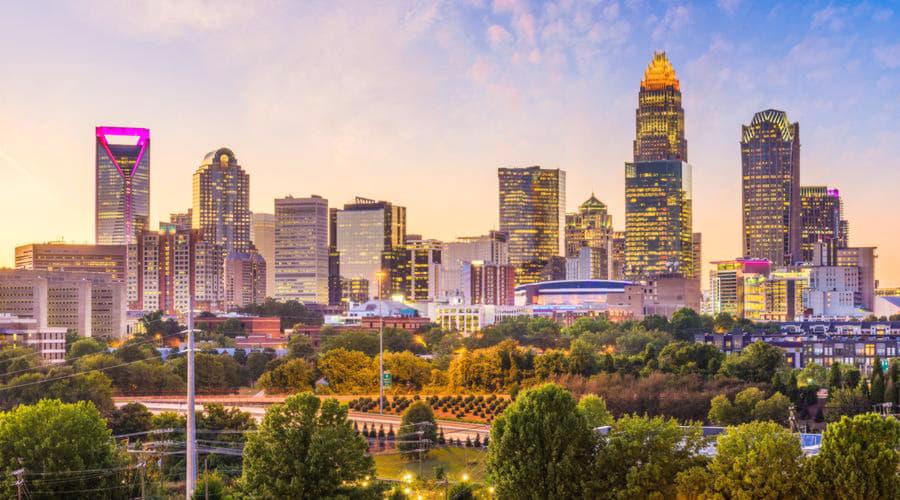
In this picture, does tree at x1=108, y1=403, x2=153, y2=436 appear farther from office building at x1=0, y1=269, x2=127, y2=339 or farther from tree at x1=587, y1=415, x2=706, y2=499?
A: office building at x1=0, y1=269, x2=127, y2=339

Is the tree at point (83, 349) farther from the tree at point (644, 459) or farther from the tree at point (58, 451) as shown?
the tree at point (644, 459)

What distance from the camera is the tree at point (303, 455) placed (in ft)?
123

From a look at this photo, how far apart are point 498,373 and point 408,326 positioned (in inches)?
2850

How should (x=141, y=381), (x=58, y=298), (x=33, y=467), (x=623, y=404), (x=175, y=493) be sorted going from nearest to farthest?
(x=33, y=467) → (x=175, y=493) → (x=623, y=404) → (x=141, y=381) → (x=58, y=298)

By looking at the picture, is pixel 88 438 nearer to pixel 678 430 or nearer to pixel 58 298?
pixel 678 430

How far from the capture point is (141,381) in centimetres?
8469

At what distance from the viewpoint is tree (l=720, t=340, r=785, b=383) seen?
3098 inches

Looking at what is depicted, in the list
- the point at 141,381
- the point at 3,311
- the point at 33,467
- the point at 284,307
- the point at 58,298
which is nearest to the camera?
the point at 33,467

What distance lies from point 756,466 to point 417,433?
94.7 feet

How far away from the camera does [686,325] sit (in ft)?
509

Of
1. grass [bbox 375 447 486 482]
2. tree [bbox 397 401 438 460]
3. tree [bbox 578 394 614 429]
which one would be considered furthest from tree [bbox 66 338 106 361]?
tree [bbox 578 394 614 429]


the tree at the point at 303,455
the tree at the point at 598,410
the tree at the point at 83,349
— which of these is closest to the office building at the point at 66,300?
the tree at the point at 83,349

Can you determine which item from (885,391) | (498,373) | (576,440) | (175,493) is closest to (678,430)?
(576,440)

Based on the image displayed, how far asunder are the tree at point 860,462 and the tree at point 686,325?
112220mm
